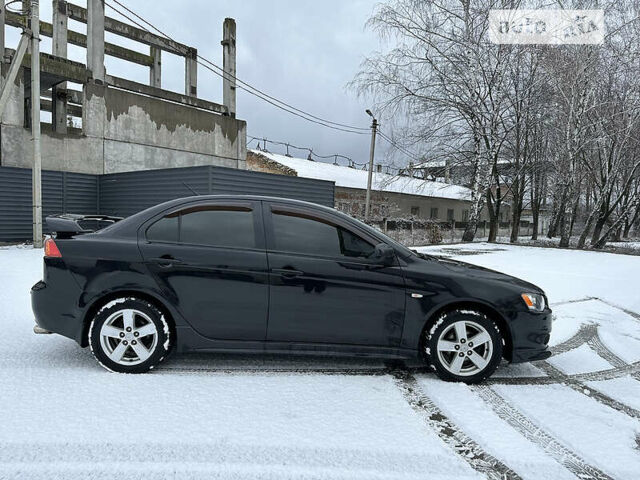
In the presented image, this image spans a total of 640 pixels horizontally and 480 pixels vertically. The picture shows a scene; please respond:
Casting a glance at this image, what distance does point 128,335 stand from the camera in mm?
3486

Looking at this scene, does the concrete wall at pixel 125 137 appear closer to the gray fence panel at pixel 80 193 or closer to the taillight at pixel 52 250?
the gray fence panel at pixel 80 193

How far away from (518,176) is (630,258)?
10.6m

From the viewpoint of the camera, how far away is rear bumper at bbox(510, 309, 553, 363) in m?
3.59

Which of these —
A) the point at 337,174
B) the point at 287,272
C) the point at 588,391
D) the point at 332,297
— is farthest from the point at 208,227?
the point at 337,174

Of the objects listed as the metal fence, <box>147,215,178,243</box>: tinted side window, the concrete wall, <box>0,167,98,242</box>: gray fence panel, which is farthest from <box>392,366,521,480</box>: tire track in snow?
the concrete wall

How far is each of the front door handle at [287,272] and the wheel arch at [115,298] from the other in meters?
0.89

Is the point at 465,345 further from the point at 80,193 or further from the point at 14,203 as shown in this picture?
the point at 80,193

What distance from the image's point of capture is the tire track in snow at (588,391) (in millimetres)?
3201

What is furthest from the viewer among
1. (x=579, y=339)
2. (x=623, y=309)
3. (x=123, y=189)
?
(x=123, y=189)

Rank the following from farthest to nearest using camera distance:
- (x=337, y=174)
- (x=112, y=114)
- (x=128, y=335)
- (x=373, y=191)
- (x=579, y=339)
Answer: (x=337, y=174) < (x=373, y=191) < (x=112, y=114) < (x=579, y=339) < (x=128, y=335)

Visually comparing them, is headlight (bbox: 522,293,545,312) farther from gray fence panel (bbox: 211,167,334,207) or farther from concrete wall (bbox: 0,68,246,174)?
concrete wall (bbox: 0,68,246,174)

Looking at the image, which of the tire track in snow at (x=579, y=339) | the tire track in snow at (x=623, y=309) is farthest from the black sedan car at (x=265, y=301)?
the tire track in snow at (x=623, y=309)

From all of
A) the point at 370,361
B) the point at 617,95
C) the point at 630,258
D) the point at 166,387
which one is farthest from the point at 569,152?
the point at 166,387

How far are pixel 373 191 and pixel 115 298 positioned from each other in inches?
1180
